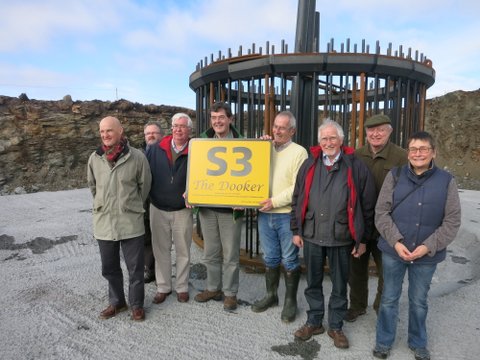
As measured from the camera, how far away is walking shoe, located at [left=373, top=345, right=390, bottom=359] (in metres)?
2.76

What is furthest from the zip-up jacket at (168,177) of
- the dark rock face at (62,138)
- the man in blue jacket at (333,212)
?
the dark rock face at (62,138)

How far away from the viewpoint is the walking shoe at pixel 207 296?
376 cm

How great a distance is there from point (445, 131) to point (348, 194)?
22291 mm

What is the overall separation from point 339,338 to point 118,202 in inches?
90.4

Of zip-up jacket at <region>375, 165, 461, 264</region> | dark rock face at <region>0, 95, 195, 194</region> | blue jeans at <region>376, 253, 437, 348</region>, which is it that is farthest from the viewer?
dark rock face at <region>0, 95, 195, 194</region>

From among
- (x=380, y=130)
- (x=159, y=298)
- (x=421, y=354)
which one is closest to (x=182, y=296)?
(x=159, y=298)

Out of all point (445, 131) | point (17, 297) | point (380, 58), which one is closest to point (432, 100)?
point (445, 131)

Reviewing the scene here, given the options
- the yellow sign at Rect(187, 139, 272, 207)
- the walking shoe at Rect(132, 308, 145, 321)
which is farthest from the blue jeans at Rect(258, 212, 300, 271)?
the walking shoe at Rect(132, 308, 145, 321)

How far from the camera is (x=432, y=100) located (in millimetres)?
22422

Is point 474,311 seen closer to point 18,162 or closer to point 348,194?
point 348,194

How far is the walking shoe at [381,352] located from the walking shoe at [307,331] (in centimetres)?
48

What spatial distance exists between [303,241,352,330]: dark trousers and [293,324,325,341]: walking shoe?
4cm

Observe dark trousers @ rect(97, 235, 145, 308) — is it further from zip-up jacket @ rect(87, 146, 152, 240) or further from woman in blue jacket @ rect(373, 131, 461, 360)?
woman in blue jacket @ rect(373, 131, 461, 360)

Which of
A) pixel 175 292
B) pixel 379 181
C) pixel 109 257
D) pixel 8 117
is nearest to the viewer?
pixel 379 181
